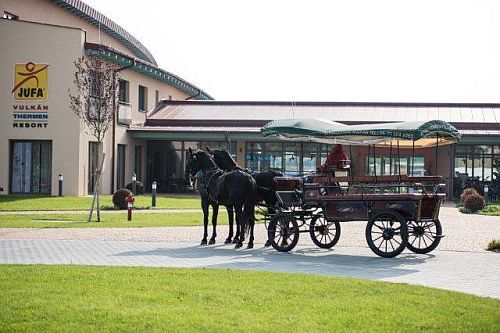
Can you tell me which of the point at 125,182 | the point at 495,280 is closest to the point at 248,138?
the point at 125,182

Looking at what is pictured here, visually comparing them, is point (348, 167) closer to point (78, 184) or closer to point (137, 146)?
point (78, 184)

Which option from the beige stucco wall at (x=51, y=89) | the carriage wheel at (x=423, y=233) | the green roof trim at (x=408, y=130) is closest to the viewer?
the green roof trim at (x=408, y=130)

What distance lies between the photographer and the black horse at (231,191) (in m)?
14.9

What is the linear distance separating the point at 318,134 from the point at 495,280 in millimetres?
5045

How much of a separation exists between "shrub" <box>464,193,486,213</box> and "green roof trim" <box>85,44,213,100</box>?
15.6m

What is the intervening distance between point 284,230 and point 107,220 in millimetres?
7892

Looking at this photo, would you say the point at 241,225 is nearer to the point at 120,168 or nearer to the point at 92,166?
the point at 92,166

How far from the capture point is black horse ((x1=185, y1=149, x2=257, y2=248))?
48.8 feet

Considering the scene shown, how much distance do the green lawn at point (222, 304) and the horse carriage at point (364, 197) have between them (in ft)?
11.4

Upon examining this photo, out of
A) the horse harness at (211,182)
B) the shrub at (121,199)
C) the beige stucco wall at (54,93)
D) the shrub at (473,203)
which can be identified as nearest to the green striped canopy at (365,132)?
the horse harness at (211,182)

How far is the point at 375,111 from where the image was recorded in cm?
4003

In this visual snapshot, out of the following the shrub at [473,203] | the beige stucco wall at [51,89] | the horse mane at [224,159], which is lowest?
the shrub at [473,203]

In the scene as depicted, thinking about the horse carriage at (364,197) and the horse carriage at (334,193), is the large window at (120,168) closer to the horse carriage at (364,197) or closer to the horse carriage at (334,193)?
the horse carriage at (334,193)

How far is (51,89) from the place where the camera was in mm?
30922
